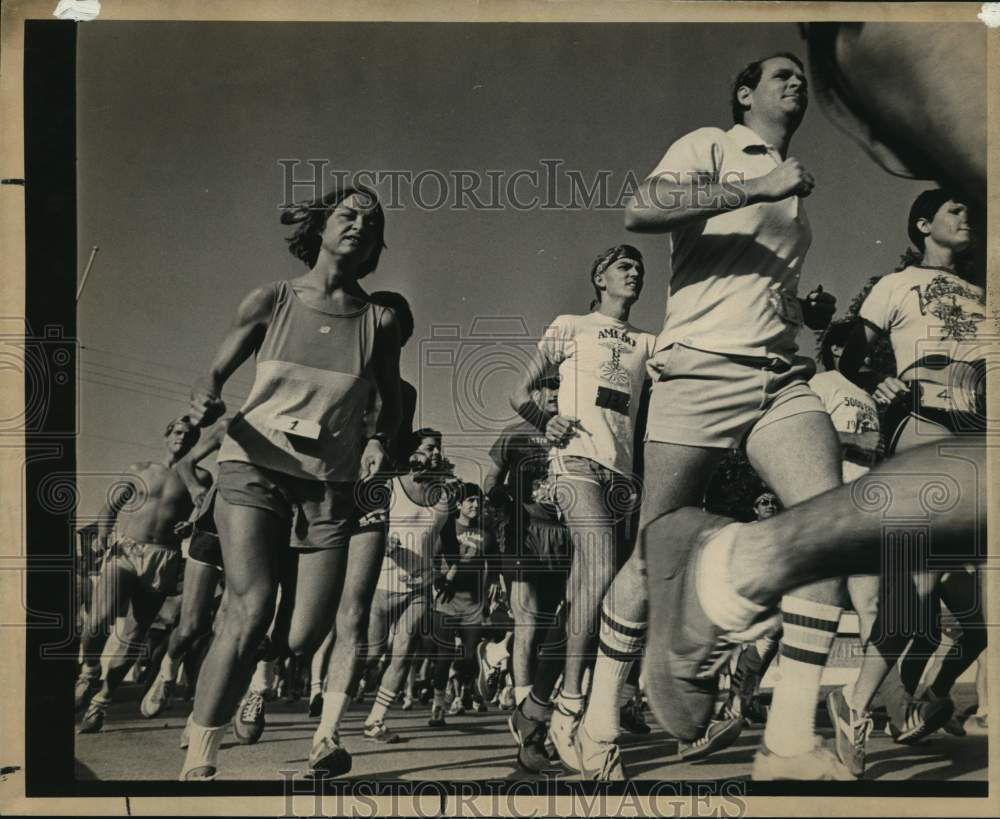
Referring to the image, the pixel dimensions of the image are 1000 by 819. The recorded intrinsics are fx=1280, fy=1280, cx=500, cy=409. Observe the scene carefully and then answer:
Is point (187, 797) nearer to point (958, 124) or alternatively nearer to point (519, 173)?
point (519, 173)

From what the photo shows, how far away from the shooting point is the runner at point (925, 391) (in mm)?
5207

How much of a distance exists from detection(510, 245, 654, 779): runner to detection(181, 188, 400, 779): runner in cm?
68

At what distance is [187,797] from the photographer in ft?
17.0

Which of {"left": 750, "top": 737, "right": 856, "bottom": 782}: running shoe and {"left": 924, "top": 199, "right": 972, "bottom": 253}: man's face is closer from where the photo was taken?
{"left": 750, "top": 737, "right": 856, "bottom": 782}: running shoe

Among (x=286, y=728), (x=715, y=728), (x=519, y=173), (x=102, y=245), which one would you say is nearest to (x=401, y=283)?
(x=519, y=173)

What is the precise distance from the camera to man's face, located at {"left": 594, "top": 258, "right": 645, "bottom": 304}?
532 centimetres

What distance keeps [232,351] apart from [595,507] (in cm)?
162

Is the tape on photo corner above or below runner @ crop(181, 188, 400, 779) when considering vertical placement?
above

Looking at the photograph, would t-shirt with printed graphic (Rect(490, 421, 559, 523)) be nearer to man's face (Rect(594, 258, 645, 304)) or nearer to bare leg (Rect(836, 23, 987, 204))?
man's face (Rect(594, 258, 645, 304))

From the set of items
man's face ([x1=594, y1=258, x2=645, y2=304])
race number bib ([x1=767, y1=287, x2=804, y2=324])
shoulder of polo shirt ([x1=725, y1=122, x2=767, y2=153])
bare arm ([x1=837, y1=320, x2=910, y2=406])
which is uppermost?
shoulder of polo shirt ([x1=725, y1=122, x2=767, y2=153])

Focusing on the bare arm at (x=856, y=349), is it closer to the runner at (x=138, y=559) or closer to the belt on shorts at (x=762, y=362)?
the belt on shorts at (x=762, y=362)

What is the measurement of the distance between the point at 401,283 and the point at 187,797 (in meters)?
2.27

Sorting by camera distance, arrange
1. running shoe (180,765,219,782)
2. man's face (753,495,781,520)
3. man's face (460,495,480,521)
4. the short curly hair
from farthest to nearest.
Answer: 1. the short curly hair
2. man's face (460,495,480,521)
3. running shoe (180,765,219,782)
4. man's face (753,495,781,520)

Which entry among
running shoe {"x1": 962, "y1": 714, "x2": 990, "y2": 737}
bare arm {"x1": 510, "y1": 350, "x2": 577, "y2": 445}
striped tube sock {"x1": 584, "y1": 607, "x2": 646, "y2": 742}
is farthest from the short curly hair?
running shoe {"x1": 962, "y1": 714, "x2": 990, "y2": 737}
